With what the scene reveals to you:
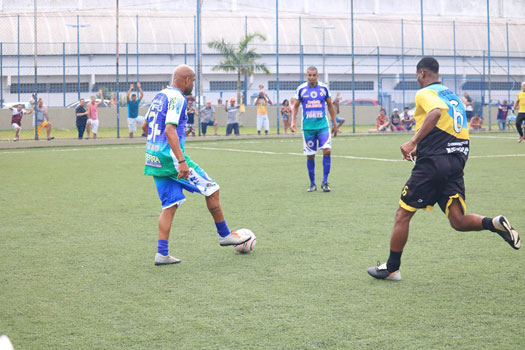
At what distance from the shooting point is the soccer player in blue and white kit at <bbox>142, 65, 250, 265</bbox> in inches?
261

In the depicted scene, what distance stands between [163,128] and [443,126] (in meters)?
2.54

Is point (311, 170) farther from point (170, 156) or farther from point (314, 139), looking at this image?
point (170, 156)

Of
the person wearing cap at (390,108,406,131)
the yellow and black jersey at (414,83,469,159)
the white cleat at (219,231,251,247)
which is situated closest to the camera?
the yellow and black jersey at (414,83,469,159)

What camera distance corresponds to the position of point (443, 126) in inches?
227

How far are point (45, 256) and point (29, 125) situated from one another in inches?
1347

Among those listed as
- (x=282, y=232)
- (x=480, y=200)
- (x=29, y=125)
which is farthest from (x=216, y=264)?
(x=29, y=125)

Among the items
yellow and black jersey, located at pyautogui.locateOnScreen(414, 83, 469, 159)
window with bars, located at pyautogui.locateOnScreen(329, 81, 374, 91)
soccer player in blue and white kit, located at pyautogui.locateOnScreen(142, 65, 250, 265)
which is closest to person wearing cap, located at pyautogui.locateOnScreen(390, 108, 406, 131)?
window with bars, located at pyautogui.locateOnScreen(329, 81, 374, 91)

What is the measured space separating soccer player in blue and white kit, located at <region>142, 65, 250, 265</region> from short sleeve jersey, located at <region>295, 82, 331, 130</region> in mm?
5957

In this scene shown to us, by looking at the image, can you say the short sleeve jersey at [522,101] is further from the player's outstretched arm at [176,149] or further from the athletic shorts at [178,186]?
the player's outstretched arm at [176,149]

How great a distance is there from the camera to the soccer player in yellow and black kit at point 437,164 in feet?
18.7

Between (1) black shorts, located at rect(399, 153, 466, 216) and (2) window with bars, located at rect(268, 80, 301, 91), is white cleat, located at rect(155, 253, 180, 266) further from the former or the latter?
(2) window with bars, located at rect(268, 80, 301, 91)

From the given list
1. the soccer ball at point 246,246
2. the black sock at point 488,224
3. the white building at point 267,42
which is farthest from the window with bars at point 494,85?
the black sock at point 488,224

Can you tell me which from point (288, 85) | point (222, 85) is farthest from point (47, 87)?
point (288, 85)

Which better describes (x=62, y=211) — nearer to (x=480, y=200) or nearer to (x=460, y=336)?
(x=480, y=200)
